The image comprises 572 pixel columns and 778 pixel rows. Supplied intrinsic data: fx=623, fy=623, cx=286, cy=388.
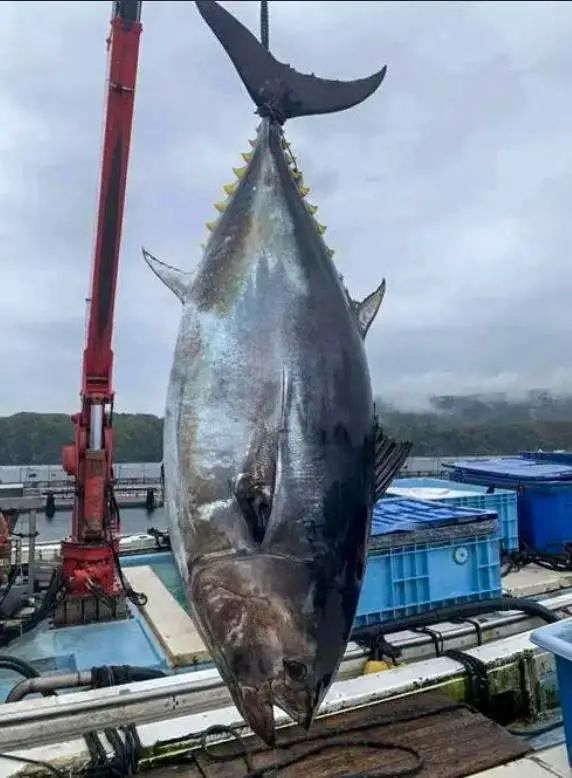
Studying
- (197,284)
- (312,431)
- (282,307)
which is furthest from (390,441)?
(197,284)

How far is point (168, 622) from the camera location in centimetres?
641

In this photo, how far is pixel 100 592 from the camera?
21.8 ft

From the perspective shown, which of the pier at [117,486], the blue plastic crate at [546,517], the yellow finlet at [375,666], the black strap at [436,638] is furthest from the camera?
the pier at [117,486]

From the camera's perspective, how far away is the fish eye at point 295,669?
1.66m

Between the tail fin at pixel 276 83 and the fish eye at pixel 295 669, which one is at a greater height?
the tail fin at pixel 276 83

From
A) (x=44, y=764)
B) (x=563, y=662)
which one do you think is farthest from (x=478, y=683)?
(x=44, y=764)

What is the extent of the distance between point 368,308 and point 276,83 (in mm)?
909

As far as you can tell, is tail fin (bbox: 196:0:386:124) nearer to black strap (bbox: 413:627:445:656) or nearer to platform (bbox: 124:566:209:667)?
platform (bbox: 124:566:209:667)

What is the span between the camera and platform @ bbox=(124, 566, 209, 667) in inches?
213

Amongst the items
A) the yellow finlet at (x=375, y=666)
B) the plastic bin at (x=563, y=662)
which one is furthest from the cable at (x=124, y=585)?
the plastic bin at (x=563, y=662)

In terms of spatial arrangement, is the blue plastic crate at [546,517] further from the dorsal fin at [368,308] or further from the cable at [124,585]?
the dorsal fin at [368,308]

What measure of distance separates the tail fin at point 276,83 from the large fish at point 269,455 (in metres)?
0.02

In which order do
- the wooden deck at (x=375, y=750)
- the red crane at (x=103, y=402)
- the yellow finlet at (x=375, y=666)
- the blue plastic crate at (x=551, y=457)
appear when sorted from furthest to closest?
the blue plastic crate at (x=551, y=457), the red crane at (x=103, y=402), the yellow finlet at (x=375, y=666), the wooden deck at (x=375, y=750)

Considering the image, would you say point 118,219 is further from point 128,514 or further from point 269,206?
point 128,514
